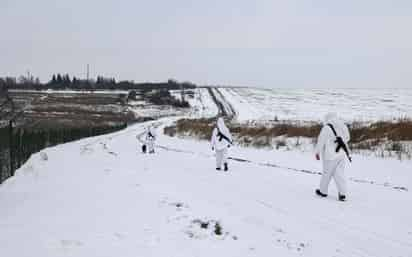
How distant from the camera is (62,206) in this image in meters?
7.58

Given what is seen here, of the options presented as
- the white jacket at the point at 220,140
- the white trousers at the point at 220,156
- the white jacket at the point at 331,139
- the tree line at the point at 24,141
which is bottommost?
the tree line at the point at 24,141

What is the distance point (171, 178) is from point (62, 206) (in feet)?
13.5

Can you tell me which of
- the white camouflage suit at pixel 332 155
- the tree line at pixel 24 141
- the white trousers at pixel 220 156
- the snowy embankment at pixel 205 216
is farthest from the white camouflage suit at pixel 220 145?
the tree line at pixel 24 141

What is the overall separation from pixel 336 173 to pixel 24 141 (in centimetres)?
1980

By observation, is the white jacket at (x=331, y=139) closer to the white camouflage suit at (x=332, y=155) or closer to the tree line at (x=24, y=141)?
the white camouflage suit at (x=332, y=155)

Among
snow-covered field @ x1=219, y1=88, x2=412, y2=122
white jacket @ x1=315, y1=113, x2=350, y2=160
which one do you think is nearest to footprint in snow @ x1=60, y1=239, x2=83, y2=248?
white jacket @ x1=315, y1=113, x2=350, y2=160

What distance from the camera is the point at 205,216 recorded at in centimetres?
677

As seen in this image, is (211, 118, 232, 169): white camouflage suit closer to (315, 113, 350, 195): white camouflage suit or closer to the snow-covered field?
(315, 113, 350, 195): white camouflage suit

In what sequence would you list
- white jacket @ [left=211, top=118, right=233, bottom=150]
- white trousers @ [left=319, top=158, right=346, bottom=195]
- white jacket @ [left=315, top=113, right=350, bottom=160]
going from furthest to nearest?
1. white jacket @ [left=211, top=118, right=233, bottom=150]
2. white jacket @ [left=315, top=113, right=350, bottom=160]
3. white trousers @ [left=319, top=158, right=346, bottom=195]

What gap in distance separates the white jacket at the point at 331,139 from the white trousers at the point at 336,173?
0.40 feet

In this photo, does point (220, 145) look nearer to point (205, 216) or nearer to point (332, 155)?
point (332, 155)

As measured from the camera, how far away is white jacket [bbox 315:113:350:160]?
864cm

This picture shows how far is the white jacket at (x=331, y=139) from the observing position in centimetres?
864

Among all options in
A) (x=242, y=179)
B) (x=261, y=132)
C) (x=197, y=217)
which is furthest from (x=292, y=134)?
(x=197, y=217)
